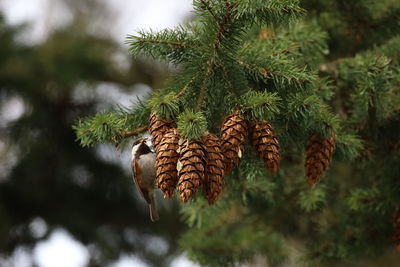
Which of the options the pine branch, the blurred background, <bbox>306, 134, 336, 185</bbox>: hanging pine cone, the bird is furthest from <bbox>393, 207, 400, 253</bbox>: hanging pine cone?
the blurred background

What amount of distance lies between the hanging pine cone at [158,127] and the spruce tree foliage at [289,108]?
0.06ft

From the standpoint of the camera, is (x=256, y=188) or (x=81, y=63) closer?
(x=256, y=188)

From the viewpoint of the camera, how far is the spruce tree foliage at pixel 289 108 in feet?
3.63

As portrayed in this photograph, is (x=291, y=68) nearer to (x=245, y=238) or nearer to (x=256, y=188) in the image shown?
(x=256, y=188)

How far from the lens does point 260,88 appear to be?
3.94ft

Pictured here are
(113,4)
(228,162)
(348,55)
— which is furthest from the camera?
(113,4)

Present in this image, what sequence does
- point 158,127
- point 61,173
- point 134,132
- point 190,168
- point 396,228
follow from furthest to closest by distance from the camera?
point 61,173 → point 396,228 → point 134,132 → point 158,127 → point 190,168

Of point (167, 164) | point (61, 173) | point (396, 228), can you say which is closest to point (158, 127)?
point (167, 164)

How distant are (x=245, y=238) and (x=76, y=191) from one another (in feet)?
4.60

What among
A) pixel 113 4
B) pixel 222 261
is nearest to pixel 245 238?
pixel 222 261

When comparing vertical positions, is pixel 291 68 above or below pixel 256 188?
above

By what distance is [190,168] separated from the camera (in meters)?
0.94

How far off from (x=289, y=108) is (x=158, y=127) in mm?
277

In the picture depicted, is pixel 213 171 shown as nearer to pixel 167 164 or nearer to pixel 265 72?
pixel 167 164
